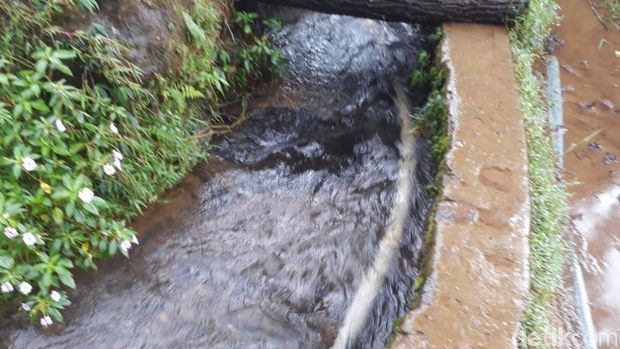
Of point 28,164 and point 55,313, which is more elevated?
point 28,164

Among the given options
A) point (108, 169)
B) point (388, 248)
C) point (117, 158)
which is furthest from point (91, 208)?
point (388, 248)

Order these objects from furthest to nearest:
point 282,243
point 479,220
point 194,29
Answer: point 282,243 < point 194,29 < point 479,220

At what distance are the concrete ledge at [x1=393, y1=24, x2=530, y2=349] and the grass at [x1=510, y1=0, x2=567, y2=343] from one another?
187 mm

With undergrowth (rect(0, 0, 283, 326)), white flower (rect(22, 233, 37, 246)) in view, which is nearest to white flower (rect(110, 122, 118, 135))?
undergrowth (rect(0, 0, 283, 326))

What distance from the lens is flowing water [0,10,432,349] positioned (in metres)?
3.20

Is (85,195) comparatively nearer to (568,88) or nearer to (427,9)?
(427,9)

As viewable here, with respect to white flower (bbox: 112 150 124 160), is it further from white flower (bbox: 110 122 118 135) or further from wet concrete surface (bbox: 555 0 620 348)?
wet concrete surface (bbox: 555 0 620 348)

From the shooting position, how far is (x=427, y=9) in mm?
4844

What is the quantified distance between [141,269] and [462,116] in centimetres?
267

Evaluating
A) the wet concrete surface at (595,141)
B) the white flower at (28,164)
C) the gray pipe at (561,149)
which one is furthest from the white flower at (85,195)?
the wet concrete surface at (595,141)

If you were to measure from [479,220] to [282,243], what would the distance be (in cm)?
140

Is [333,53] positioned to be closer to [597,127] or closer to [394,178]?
[394,178]

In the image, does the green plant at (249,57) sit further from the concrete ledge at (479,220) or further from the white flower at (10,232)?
the white flower at (10,232)

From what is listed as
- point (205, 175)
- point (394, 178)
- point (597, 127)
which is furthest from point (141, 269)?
point (597, 127)
